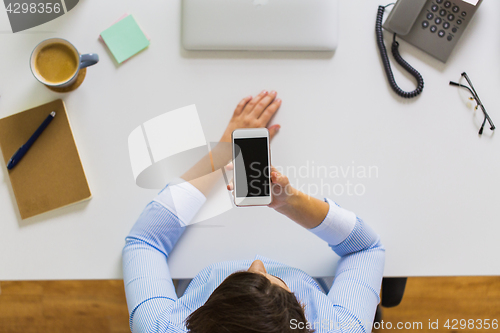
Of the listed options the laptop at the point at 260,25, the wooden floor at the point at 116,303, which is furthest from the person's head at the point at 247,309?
the wooden floor at the point at 116,303

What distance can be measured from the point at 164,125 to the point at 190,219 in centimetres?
23

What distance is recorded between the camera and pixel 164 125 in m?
0.85

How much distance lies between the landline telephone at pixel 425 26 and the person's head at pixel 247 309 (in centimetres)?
57

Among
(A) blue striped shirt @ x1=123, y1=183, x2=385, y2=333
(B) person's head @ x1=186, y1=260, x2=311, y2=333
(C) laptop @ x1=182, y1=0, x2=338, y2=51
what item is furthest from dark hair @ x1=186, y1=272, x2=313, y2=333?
(C) laptop @ x1=182, y1=0, x2=338, y2=51

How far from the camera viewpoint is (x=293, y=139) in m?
0.85

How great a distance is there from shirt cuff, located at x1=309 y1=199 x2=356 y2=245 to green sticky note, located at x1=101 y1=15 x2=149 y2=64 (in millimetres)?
597

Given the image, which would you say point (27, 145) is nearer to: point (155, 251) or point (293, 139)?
point (155, 251)

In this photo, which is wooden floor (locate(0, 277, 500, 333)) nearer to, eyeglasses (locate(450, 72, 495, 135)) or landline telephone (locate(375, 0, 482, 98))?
eyeglasses (locate(450, 72, 495, 135))

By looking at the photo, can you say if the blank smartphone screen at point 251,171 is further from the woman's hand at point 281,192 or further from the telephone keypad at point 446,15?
the telephone keypad at point 446,15

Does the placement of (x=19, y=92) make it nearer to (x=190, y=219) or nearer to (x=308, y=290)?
(x=190, y=219)

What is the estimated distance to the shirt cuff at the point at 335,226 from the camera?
78 cm

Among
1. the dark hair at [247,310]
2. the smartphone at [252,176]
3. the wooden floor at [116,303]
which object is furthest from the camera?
the wooden floor at [116,303]

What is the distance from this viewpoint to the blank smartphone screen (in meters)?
0.72

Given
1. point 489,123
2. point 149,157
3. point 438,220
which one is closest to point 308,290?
point 438,220
